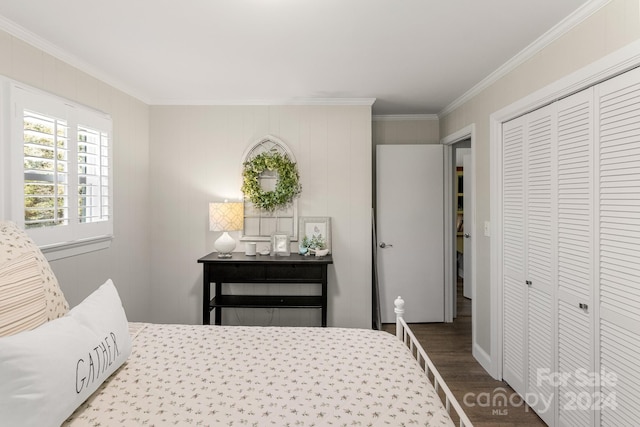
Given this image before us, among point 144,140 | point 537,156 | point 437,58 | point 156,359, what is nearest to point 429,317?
point 537,156

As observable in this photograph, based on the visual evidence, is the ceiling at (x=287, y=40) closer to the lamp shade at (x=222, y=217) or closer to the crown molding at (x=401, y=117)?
the crown molding at (x=401, y=117)

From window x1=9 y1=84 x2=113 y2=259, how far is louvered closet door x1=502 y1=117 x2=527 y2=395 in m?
3.33

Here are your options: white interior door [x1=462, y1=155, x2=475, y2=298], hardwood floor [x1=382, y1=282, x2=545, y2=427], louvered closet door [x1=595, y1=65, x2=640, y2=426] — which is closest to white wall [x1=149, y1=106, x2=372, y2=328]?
hardwood floor [x1=382, y1=282, x2=545, y2=427]

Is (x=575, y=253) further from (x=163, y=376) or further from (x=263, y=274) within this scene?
(x=263, y=274)

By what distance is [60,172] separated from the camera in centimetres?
244

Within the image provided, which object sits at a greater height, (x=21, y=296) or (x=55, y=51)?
(x=55, y=51)

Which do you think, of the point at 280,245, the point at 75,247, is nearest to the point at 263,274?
the point at 280,245

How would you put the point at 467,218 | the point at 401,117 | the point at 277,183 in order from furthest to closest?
the point at 467,218, the point at 401,117, the point at 277,183

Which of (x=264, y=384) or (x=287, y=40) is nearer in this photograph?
(x=264, y=384)

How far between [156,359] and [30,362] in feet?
2.11

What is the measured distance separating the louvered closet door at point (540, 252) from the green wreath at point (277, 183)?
82.1 inches

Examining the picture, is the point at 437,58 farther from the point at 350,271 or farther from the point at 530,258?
the point at 350,271

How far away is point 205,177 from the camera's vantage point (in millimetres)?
3701

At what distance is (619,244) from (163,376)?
228cm
